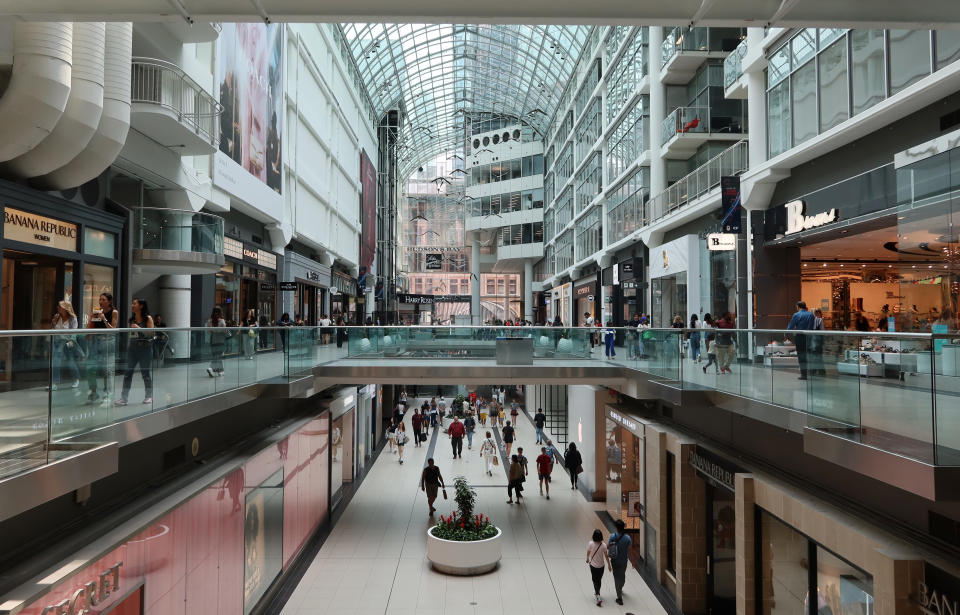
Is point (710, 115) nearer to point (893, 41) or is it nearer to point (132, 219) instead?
point (893, 41)

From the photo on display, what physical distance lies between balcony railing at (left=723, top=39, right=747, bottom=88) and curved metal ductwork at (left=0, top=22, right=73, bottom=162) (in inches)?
656

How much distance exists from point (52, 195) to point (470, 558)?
389 inches

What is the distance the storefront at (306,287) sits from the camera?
27.6 meters

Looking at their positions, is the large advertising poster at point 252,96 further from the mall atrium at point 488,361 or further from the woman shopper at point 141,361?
the woman shopper at point 141,361

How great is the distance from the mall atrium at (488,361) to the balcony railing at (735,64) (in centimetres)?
24

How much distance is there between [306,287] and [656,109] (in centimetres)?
1910

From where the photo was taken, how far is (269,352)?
35.9 ft

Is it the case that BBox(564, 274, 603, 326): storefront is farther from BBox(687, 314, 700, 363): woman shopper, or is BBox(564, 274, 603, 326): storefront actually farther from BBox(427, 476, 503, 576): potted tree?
BBox(687, 314, 700, 363): woman shopper

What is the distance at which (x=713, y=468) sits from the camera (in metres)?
9.48

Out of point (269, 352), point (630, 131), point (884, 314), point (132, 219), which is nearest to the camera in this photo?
point (269, 352)

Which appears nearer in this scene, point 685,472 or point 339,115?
point 685,472

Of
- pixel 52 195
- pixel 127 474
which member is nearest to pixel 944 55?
pixel 127 474

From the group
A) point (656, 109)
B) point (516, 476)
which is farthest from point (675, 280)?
point (516, 476)

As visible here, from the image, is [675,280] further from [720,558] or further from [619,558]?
[720,558]
